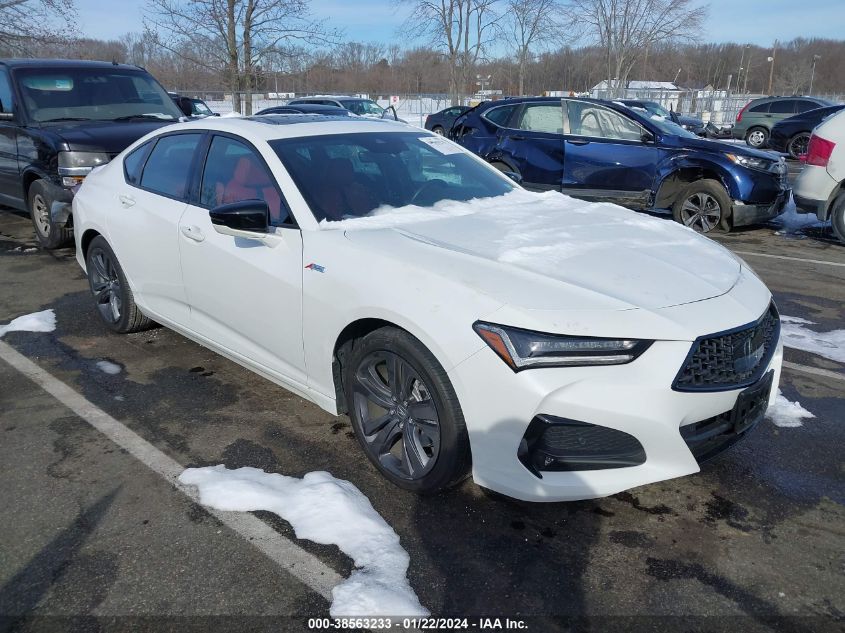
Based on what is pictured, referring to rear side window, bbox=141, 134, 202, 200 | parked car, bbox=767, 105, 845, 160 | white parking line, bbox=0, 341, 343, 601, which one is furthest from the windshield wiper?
parked car, bbox=767, 105, 845, 160

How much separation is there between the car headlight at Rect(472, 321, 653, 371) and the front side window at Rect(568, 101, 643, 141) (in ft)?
23.4

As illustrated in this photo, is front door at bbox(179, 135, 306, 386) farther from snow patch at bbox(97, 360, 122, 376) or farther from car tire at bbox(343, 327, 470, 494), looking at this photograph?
snow patch at bbox(97, 360, 122, 376)

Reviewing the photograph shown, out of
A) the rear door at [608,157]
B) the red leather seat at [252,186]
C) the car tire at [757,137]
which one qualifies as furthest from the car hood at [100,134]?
the car tire at [757,137]

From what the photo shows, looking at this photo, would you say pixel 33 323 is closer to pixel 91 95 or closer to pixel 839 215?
pixel 91 95

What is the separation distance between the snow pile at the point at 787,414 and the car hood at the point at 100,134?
6234mm

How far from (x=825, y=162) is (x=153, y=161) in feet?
24.0

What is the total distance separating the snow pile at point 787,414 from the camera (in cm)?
360

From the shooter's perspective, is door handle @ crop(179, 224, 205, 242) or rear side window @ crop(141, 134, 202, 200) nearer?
door handle @ crop(179, 224, 205, 242)

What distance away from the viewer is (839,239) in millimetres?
8211

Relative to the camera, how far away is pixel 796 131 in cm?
1838

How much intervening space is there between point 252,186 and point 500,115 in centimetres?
694

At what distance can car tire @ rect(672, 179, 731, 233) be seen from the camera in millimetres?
8328

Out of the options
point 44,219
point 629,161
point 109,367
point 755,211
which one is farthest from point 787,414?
point 44,219

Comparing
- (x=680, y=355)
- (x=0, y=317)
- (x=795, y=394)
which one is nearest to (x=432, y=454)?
(x=680, y=355)
